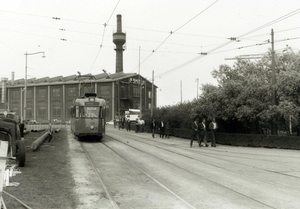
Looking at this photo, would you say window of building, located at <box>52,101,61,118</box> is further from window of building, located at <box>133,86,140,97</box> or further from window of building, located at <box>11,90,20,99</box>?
window of building, located at <box>133,86,140,97</box>

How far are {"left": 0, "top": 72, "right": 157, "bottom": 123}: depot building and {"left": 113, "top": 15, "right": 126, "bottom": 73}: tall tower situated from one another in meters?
2.15

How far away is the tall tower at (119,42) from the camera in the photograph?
7950 cm

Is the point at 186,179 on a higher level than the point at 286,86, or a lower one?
lower

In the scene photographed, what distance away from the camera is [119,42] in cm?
7994

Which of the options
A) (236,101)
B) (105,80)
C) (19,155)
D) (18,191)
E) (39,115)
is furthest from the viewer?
(39,115)

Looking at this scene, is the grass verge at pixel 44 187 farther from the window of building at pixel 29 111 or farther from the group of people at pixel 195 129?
the window of building at pixel 29 111

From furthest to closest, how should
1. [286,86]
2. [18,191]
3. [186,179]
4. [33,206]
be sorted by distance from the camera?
[286,86] < [186,179] < [18,191] < [33,206]

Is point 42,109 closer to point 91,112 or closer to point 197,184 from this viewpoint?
point 91,112

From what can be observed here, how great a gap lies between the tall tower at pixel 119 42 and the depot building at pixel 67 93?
215 cm

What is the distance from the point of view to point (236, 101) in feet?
79.0

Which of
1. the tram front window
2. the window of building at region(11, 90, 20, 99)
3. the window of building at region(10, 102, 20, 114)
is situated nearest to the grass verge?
the tram front window

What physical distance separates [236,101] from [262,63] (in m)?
21.6

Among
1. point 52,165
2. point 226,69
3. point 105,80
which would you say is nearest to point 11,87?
point 105,80

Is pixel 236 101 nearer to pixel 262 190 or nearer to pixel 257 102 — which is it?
pixel 257 102
